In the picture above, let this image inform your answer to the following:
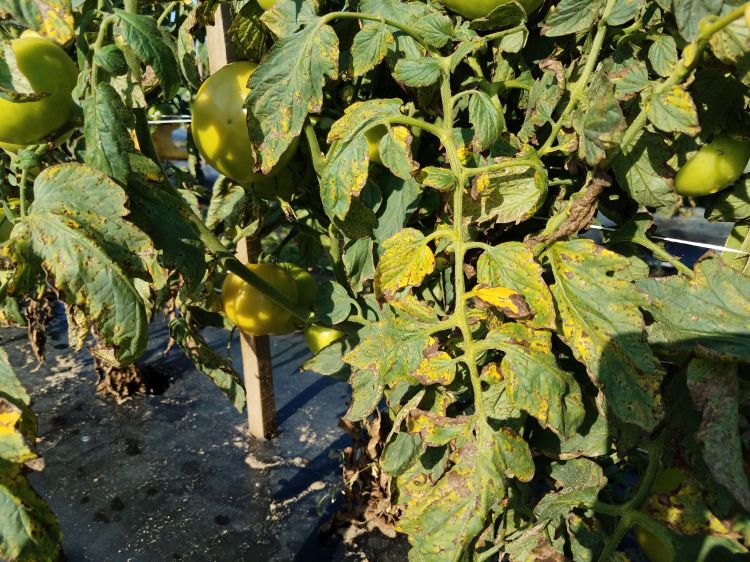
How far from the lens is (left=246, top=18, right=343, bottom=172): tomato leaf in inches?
26.2

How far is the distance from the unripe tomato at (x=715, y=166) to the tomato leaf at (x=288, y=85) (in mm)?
409

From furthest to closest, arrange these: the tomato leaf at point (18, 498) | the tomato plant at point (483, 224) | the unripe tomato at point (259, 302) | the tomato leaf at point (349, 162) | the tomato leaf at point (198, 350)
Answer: the unripe tomato at point (259, 302) < the tomato leaf at point (198, 350) < the tomato leaf at point (349, 162) < the tomato plant at point (483, 224) < the tomato leaf at point (18, 498)

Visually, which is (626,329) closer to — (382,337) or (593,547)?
(382,337)

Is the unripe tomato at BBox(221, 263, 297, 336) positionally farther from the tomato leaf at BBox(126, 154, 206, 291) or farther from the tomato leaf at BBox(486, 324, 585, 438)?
the tomato leaf at BBox(486, 324, 585, 438)

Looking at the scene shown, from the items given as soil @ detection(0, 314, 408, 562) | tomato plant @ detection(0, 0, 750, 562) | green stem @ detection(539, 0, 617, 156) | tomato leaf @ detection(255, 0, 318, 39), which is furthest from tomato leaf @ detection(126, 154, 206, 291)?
soil @ detection(0, 314, 408, 562)

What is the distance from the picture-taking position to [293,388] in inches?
72.0

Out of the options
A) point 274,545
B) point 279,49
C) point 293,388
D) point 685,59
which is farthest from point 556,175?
point 293,388

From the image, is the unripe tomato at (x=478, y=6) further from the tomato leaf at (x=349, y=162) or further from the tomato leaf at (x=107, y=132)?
the tomato leaf at (x=107, y=132)

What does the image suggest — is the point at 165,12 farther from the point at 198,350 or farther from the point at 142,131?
the point at 198,350

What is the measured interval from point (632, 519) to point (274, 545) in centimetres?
83

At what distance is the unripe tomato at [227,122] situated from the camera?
0.76m

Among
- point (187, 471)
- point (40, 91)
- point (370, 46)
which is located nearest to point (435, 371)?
point (370, 46)

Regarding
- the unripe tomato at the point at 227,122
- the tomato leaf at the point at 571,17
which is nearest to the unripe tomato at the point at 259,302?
the unripe tomato at the point at 227,122

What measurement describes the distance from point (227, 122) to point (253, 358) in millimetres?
773
